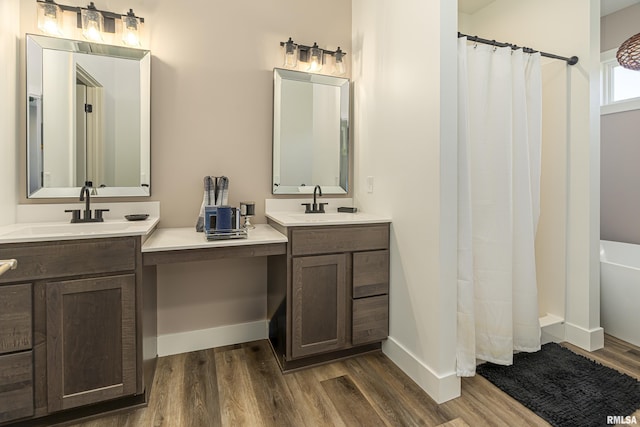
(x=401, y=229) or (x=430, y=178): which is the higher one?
(x=430, y=178)

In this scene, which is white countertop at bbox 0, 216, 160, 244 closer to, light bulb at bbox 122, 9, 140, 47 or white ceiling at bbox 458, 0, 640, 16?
light bulb at bbox 122, 9, 140, 47

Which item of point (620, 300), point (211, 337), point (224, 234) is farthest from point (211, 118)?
point (620, 300)

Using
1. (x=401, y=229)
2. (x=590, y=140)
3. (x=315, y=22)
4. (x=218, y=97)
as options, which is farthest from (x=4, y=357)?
(x=590, y=140)

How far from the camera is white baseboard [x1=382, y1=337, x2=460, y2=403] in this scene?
1.67 m

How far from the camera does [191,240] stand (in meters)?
1.79

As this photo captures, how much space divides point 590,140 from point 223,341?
9.31 ft

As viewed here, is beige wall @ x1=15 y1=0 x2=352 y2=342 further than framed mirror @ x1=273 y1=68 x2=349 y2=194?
No

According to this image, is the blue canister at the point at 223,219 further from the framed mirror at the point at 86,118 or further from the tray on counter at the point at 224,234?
the framed mirror at the point at 86,118

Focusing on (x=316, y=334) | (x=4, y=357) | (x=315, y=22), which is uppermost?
(x=315, y=22)

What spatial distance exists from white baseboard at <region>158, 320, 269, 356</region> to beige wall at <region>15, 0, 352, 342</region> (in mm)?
44

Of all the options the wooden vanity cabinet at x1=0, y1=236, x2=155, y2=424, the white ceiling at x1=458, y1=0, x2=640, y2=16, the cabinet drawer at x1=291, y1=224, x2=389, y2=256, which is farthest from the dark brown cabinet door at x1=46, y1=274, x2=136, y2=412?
the white ceiling at x1=458, y1=0, x2=640, y2=16

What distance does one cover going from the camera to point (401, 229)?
6.50 feet

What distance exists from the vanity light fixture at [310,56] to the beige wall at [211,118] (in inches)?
3.0

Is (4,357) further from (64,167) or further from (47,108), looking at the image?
(47,108)
